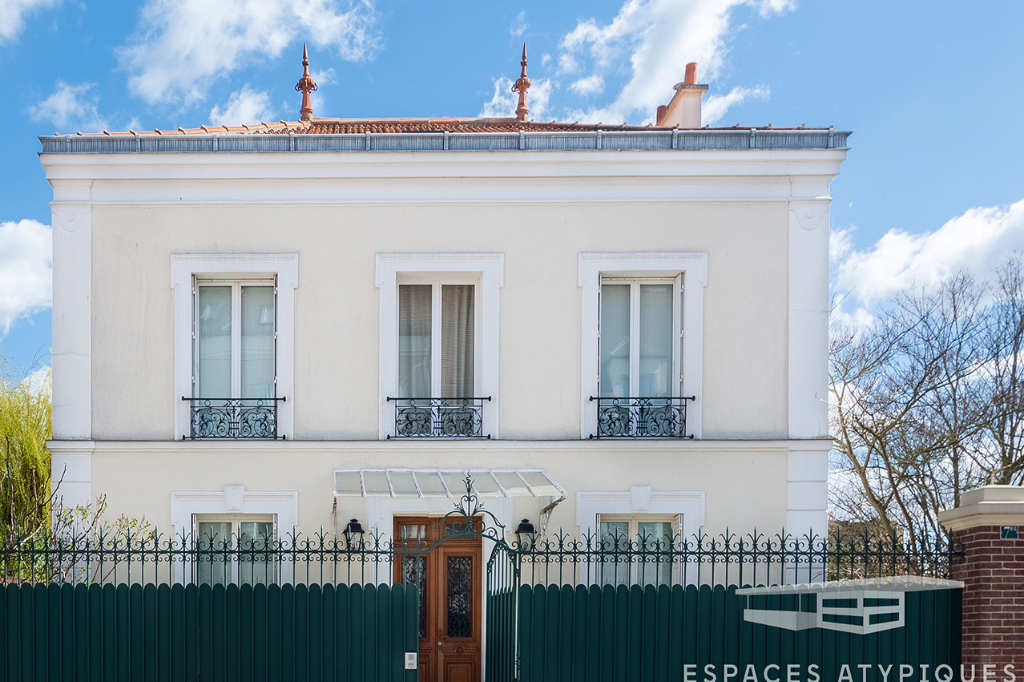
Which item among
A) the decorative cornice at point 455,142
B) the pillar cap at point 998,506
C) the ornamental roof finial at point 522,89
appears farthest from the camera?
the ornamental roof finial at point 522,89

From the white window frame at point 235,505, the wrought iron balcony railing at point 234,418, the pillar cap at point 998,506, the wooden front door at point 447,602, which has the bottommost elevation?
the wooden front door at point 447,602

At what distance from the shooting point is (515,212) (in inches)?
387

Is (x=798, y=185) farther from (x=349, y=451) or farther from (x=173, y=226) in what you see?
(x=173, y=226)

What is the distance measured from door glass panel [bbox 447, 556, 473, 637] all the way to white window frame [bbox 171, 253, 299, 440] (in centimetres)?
255

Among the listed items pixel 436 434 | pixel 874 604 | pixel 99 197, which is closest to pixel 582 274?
pixel 436 434

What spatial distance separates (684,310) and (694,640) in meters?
3.96

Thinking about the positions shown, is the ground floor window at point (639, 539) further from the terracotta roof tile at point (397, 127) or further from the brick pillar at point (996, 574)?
the terracotta roof tile at point (397, 127)

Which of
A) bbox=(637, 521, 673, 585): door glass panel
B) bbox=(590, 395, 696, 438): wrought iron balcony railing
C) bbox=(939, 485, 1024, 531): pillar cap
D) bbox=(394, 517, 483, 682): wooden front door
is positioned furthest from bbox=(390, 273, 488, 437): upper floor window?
bbox=(939, 485, 1024, 531): pillar cap

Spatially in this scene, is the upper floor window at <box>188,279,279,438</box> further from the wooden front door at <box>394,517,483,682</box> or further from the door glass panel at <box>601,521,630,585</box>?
the door glass panel at <box>601,521,630,585</box>

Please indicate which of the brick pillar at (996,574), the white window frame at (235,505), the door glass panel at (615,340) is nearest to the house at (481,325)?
the white window frame at (235,505)

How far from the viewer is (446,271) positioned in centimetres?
976

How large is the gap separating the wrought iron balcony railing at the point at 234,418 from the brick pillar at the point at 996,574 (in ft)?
24.3

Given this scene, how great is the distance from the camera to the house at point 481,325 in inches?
376

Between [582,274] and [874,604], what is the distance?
4.69m
